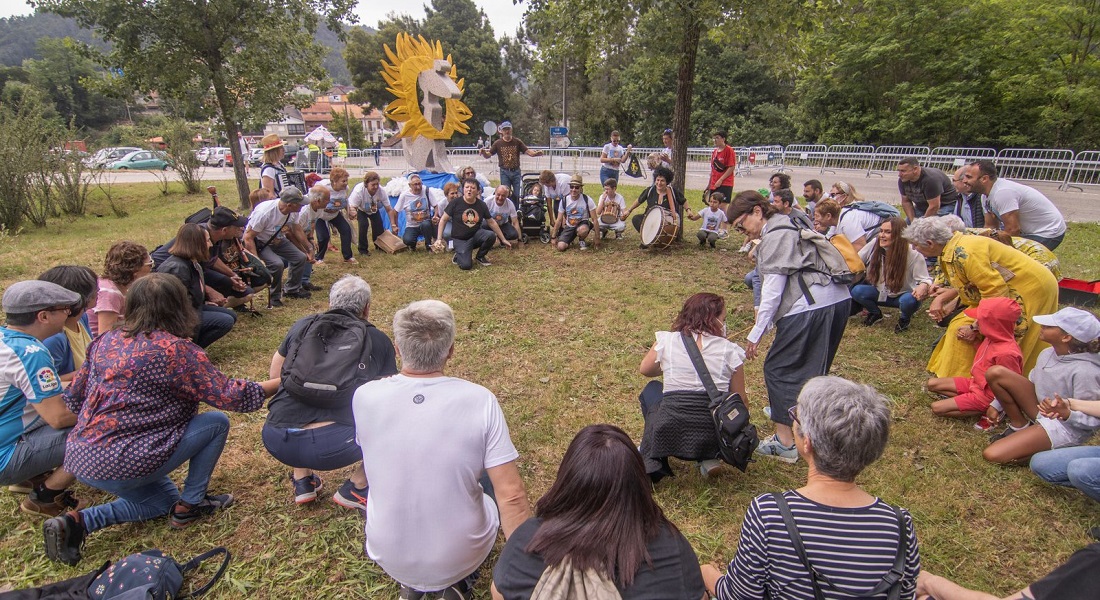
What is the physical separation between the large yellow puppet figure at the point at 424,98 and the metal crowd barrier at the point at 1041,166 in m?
14.4

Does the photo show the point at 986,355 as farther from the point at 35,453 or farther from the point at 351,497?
the point at 35,453

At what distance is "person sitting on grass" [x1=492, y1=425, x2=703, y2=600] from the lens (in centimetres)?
148

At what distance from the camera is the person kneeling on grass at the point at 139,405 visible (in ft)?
8.37

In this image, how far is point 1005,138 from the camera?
2161cm

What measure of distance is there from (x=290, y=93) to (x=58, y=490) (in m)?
11.3

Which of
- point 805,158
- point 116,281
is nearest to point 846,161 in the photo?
point 805,158

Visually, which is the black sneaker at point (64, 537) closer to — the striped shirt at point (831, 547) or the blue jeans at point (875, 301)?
the striped shirt at point (831, 547)

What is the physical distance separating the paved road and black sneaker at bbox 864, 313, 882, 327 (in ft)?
26.0

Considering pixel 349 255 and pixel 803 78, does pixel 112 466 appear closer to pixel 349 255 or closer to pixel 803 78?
pixel 349 255

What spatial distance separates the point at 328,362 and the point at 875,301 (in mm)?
5485

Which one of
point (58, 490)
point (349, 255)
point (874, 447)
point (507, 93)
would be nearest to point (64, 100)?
point (507, 93)

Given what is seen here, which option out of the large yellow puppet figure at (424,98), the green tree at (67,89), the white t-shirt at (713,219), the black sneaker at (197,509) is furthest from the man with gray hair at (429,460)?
the green tree at (67,89)

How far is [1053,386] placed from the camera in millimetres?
3305

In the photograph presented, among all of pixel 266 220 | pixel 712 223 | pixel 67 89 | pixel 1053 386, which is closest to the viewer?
pixel 1053 386
